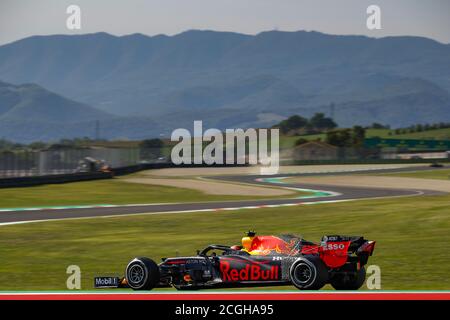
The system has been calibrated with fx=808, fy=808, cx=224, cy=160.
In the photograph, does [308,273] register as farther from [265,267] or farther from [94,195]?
[94,195]

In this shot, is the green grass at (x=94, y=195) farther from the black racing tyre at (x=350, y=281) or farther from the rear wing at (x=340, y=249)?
the rear wing at (x=340, y=249)

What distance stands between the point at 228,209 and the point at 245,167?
57401mm

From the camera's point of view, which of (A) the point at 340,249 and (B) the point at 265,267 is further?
(B) the point at 265,267

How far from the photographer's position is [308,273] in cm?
1215

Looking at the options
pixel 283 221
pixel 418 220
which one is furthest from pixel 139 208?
pixel 418 220

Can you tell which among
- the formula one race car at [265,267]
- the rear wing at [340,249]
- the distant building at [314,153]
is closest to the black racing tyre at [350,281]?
the formula one race car at [265,267]

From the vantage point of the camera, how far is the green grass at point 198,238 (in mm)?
16266

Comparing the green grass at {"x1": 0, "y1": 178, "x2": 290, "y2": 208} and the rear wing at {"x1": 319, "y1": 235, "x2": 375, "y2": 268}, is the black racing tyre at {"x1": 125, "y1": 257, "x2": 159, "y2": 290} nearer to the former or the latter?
the rear wing at {"x1": 319, "y1": 235, "x2": 375, "y2": 268}

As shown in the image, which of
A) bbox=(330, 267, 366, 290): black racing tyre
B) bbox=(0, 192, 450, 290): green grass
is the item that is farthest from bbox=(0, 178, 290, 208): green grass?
bbox=(330, 267, 366, 290): black racing tyre

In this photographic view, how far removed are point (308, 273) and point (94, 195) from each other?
34791 millimetres

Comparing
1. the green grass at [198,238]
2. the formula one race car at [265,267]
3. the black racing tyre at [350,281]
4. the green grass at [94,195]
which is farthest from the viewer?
the green grass at [94,195]

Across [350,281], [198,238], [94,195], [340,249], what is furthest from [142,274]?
[94,195]

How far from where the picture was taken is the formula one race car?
1234cm

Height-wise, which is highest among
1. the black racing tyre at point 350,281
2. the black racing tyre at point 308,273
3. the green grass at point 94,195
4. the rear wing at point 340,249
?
the rear wing at point 340,249
